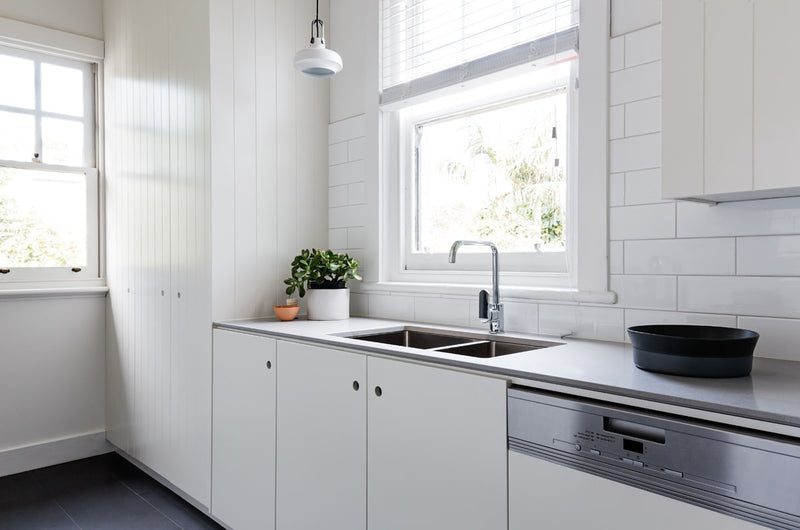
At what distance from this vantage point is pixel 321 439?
1996mm

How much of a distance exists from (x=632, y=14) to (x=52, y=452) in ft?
11.9

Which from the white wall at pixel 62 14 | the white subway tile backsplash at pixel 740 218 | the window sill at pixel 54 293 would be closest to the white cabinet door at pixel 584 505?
the white subway tile backsplash at pixel 740 218

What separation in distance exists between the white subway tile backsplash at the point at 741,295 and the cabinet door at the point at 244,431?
147cm

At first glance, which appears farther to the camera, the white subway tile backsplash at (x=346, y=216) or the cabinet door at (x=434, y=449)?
the white subway tile backsplash at (x=346, y=216)

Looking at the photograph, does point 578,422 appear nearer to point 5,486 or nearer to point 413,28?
point 413,28

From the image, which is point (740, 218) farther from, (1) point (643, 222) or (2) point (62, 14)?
(2) point (62, 14)

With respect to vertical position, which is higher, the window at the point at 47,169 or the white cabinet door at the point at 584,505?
the window at the point at 47,169

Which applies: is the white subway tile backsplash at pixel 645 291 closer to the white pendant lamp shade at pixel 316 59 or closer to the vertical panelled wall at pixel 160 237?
the white pendant lamp shade at pixel 316 59

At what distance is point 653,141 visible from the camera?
177 cm

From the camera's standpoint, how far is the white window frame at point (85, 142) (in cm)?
317

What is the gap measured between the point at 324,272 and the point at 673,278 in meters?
1.49

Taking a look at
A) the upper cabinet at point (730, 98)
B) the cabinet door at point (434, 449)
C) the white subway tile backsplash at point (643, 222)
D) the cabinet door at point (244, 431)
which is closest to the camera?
the upper cabinet at point (730, 98)

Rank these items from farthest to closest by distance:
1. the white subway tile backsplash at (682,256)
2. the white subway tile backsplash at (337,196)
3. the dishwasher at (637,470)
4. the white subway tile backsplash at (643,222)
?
1. the white subway tile backsplash at (337,196)
2. the white subway tile backsplash at (643,222)
3. the white subway tile backsplash at (682,256)
4. the dishwasher at (637,470)

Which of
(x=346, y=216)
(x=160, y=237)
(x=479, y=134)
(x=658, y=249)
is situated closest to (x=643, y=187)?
(x=658, y=249)
